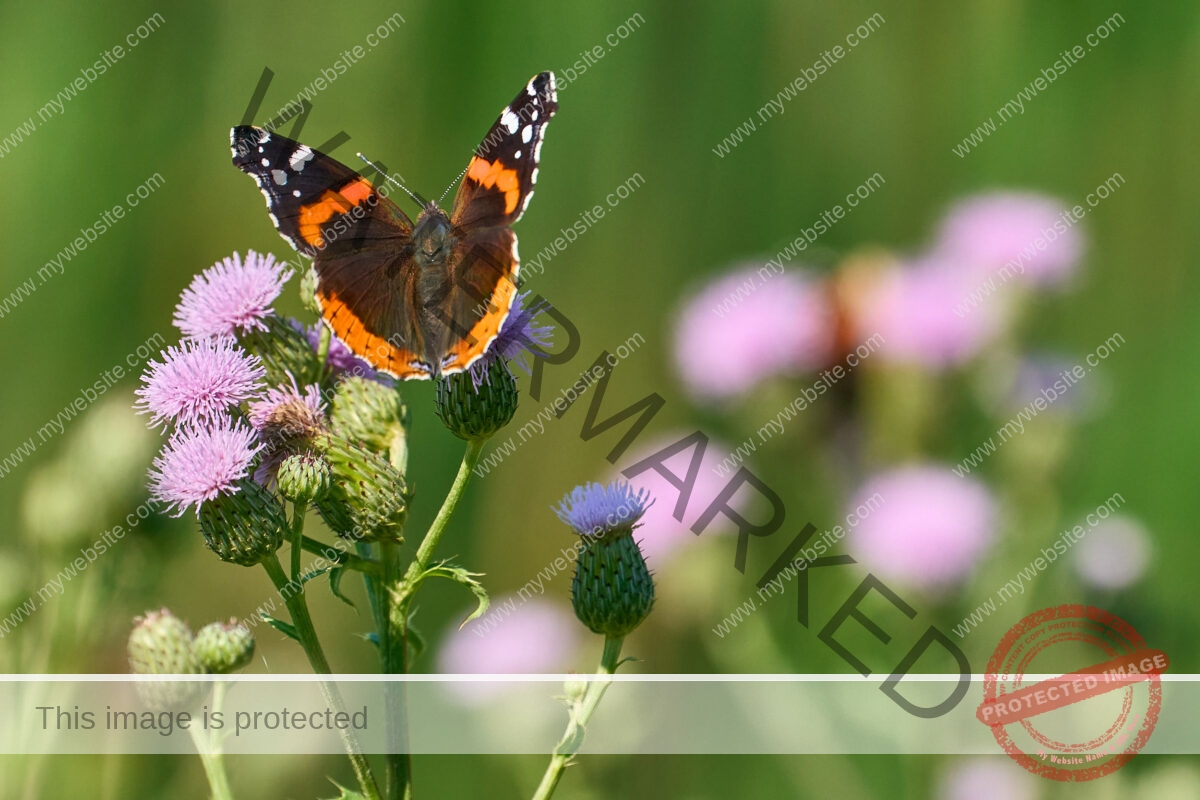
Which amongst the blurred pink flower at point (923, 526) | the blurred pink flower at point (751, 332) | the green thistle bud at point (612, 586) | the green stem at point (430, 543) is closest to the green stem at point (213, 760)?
the green stem at point (430, 543)

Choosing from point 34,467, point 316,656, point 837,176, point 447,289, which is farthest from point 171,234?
point 316,656

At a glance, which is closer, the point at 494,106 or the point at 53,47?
the point at 53,47

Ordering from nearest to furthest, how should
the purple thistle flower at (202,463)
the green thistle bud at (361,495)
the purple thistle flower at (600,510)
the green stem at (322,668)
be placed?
1. the green stem at (322,668)
2. the green thistle bud at (361,495)
3. the purple thistle flower at (202,463)
4. the purple thistle flower at (600,510)

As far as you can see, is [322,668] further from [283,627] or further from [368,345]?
[368,345]

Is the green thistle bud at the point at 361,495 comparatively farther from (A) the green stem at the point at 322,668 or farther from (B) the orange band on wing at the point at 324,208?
(B) the orange band on wing at the point at 324,208

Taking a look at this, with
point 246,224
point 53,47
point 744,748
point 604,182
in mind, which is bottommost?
point 744,748

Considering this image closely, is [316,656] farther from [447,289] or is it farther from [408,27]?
[408,27]
